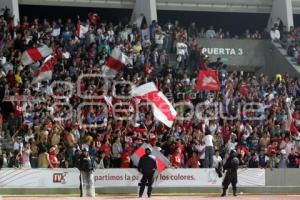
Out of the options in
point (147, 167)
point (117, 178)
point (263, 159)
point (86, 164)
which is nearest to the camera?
point (147, 167)

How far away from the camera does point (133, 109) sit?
31.8m

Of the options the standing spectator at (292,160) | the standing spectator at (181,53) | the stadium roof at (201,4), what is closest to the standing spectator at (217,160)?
the standing spectator at (292,160)

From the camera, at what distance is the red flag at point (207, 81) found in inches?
1342

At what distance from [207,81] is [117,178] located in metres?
7.11

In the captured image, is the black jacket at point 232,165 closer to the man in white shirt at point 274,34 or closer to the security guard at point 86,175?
the security guard at point 86,175

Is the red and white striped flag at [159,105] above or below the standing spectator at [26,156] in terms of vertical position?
above

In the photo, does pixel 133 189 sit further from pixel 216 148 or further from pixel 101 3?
pixel 101 3

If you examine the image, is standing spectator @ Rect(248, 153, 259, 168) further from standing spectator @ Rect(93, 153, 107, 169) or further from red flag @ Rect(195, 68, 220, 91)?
standing spectator @ Rect(93, 153, 107, 169)

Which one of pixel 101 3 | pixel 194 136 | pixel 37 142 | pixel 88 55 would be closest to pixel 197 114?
pixel 194 136

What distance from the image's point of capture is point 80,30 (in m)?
37.0

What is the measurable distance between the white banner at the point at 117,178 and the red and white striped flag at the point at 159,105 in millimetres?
1908

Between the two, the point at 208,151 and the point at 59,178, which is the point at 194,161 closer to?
the point at 208,151

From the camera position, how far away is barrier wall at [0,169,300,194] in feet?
91.4

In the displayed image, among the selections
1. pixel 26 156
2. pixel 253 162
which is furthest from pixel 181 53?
pixel 26 156
